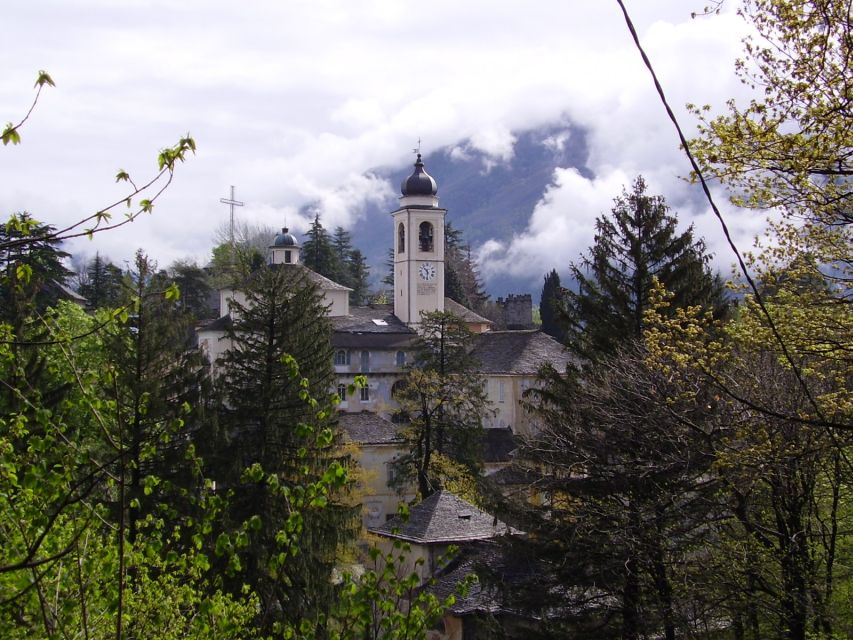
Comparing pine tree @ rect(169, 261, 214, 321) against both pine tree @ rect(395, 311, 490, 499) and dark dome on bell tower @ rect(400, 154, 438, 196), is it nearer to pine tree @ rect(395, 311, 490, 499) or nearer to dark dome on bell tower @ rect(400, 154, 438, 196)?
dark dome on bell tower @ rect(400, 154, 438, 196)

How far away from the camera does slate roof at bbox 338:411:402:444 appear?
163ft

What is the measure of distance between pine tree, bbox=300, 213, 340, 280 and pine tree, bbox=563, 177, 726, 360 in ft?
207

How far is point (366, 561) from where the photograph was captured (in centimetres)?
3778

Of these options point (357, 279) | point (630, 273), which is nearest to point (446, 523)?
point (630, 273)

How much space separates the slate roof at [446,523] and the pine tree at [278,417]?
341cm

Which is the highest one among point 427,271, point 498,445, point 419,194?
point 419,194

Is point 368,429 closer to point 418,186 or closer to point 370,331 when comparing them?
point 370,331

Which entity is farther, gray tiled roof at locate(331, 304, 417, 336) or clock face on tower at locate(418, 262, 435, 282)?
clock face on tower at locate(418, 262, 435, 282)

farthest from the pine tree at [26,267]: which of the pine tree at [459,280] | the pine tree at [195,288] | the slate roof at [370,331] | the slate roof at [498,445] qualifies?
the pine tree at [459,280]

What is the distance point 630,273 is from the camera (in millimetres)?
25953

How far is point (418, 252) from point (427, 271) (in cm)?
138

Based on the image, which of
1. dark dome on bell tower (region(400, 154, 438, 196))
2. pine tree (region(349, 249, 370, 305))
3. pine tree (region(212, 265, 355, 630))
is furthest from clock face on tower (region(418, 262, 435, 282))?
pine tree (region(212, 265, 355, 630))

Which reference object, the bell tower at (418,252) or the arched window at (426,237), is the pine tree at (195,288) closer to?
the bell tower at (418,252)

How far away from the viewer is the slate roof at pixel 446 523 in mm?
29906
